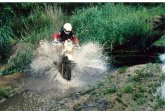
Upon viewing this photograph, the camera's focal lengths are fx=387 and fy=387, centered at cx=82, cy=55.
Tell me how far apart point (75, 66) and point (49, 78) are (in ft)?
2.26

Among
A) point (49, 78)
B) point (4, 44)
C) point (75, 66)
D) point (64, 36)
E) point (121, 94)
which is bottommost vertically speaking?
point (49, 78)

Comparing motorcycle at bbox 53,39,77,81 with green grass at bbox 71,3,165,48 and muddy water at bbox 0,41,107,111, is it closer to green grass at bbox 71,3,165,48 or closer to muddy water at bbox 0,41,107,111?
muddy water at bbox 0,41,107,111

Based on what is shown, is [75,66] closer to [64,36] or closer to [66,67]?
[66,67]

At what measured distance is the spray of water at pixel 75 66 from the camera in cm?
840

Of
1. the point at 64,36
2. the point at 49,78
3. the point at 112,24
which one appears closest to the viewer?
the point at 64,36

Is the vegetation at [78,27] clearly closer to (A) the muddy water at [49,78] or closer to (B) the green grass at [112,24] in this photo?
(B) the green grass at [112,24]

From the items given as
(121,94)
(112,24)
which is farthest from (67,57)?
(112,24)

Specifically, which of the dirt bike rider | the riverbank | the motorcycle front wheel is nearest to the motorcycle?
the motorcycle front wheel

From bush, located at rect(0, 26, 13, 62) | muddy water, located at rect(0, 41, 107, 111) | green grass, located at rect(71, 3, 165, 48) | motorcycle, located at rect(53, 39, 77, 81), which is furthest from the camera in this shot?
green grass, located at rect(71, 3, 165, 48)

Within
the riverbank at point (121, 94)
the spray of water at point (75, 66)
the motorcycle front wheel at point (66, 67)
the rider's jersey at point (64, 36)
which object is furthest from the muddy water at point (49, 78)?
the rider's jersey at point (64, 36)

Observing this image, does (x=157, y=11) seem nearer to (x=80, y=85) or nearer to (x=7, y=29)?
(x=7, y=29)

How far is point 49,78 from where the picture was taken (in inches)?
351

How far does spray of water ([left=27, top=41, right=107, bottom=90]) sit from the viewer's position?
331 inches

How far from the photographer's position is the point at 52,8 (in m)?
12.2
